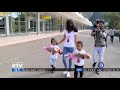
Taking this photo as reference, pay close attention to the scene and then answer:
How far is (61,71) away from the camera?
628cm

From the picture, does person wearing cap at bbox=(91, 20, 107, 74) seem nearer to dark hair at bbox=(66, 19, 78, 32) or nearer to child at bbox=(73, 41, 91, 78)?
dark hair at bbox=(66, 19, 78, 32)

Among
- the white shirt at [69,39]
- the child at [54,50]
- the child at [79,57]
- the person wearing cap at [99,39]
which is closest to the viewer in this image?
the child at [79,57]

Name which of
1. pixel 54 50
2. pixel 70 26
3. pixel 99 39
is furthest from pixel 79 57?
pixel 99 39

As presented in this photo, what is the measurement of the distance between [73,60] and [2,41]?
7.82 metres

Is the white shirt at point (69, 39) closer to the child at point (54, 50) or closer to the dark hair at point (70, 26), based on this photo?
the dark hair at point (70, 26)

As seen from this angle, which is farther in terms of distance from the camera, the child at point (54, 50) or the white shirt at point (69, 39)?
the white shirt at point (69, 39)

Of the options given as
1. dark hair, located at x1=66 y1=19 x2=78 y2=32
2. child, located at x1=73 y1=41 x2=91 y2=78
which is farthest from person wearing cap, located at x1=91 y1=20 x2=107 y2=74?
child, located at x1=73 y1=41 x2=91 y2=78

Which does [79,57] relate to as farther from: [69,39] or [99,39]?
[99,39]

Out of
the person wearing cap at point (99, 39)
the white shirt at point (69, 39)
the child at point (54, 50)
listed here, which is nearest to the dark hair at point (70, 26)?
the white shirt at point (69, 39)

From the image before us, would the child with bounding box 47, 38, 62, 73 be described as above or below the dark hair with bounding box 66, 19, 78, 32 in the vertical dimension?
below

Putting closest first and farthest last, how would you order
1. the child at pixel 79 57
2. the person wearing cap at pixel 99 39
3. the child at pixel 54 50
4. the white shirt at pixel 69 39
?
the child at pixel 79 57 < the child at pixel 54 50 < the white shirt at pixel 69 39 < the person wearing cap at pixel 99 39
